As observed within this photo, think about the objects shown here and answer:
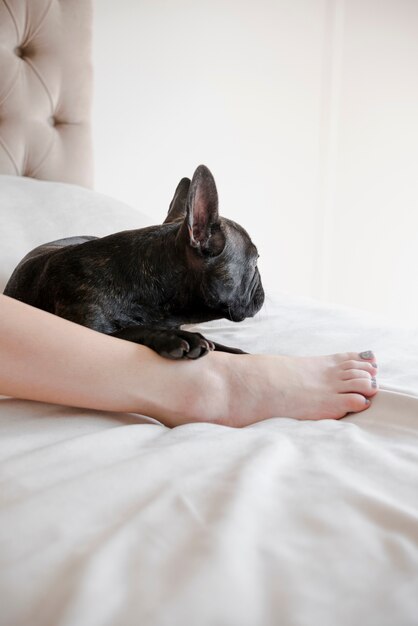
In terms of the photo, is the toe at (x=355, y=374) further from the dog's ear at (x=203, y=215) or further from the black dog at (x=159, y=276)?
the dog's ear at (x=203, y=215)

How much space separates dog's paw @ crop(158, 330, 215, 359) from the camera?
92 cm

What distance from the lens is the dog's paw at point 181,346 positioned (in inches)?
36.1

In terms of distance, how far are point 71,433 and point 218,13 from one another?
7.85 ft

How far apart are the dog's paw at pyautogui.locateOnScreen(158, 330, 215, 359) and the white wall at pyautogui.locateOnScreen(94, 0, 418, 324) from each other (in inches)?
66.2

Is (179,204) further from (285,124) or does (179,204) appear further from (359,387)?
(285,124)

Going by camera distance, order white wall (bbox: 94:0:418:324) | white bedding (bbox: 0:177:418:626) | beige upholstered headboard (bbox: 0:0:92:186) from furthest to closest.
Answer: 1. white wall (bbox: 94:0:418:324)
2. beige upholstered headboard (bbox: 0:0:92:186)
3. white bedding (bbox: 0:177:418:626)

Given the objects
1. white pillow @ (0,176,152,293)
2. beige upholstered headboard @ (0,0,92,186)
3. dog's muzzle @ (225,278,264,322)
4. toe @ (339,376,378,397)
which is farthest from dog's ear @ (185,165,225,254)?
beige upholstered headboard @ (0,0,92,186)

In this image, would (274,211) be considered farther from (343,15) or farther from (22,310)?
(22,310)

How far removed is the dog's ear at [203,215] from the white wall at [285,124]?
143 cm

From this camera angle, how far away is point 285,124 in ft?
10.0

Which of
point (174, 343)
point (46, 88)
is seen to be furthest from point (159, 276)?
point (46, 88)

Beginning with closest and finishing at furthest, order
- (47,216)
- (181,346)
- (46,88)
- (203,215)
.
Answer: (181,346), (203,215), (47,216), (46,88)

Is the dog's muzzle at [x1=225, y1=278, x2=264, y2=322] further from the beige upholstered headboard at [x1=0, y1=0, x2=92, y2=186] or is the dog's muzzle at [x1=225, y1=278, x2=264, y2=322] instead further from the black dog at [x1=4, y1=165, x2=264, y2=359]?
the beige upholstered headboard at [x1=0, y1=0, x2=92, y2=186]

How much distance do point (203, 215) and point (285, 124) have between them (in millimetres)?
2071
